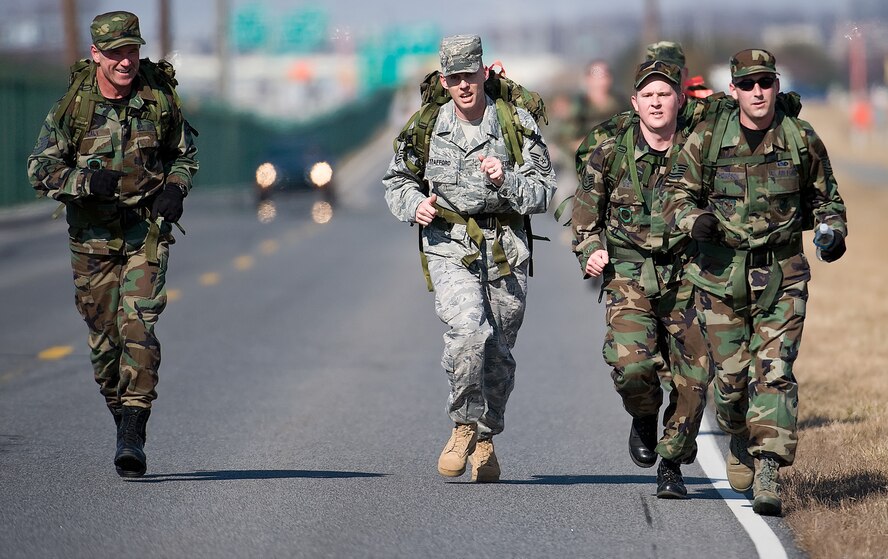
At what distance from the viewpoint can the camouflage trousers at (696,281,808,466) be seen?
6.86 meters

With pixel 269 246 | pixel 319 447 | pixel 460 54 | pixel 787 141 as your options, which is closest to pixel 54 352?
pixel 319 447

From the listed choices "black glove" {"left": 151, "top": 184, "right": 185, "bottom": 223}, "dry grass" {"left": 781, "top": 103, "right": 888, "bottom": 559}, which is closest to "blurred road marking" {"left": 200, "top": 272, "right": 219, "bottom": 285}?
"dry grass" {"left": 781, "top": 103, "right": 888, "bottom": 559}

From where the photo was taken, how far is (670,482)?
746 centimetres

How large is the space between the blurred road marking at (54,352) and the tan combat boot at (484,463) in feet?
19.5

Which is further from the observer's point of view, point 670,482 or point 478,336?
point 478,336

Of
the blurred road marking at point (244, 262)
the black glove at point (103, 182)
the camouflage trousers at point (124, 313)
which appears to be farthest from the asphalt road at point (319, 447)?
the blurred road marking at point (244, 262)

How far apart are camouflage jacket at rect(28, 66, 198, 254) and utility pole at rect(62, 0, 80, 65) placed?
114 feet

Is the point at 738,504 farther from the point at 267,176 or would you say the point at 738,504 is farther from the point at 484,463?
the point at 267,176

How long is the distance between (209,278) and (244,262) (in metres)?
2.57

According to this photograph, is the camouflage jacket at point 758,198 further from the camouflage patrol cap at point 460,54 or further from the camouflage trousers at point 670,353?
the camouflage patrol cap at point 460,54

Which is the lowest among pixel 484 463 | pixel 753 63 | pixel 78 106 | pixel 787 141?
pixel 484 463

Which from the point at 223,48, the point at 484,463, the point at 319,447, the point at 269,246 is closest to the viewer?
the point at 484,463

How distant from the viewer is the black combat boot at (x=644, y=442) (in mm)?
7641

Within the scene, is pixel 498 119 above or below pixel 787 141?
below
